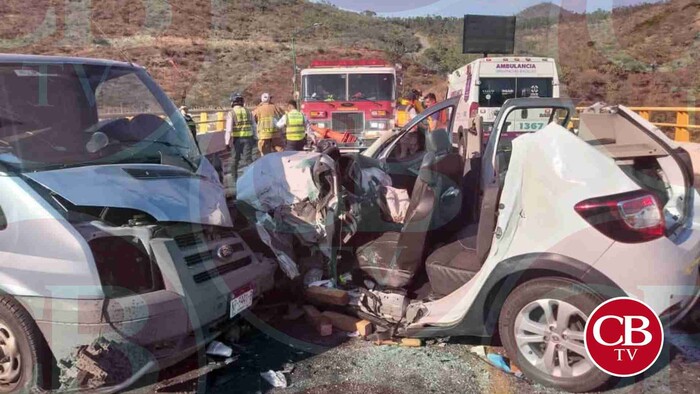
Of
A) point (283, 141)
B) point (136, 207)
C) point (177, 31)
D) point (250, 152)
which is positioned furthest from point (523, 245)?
point (177, 31)

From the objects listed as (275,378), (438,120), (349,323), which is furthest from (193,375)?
(438,120)

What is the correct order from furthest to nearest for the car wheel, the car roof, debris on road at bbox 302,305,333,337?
debris on road at bbox 302,305,333,337 → the car roof → the car wheel

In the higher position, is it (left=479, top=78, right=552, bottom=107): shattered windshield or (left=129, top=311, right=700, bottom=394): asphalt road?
(left=479, top=78, right=552, bottom=107): shattered windshield

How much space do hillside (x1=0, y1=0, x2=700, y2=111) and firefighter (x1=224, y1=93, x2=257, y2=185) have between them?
8345mm

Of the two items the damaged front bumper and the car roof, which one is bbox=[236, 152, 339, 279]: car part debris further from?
the car roof

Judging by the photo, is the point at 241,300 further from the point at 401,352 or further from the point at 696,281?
the point at 696,281

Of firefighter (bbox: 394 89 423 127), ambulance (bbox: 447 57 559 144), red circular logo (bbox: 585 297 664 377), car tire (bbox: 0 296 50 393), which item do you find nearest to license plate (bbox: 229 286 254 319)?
car tire (bbox: 0 296 50 393)

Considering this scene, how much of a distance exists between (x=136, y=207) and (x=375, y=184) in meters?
1.94

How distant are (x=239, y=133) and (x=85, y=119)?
7159 millimetres

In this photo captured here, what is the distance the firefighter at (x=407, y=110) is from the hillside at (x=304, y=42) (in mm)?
4166

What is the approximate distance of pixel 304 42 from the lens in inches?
2031

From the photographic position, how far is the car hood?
3.31 meters

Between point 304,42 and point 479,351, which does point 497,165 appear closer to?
point 479,351

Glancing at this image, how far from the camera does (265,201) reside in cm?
457
